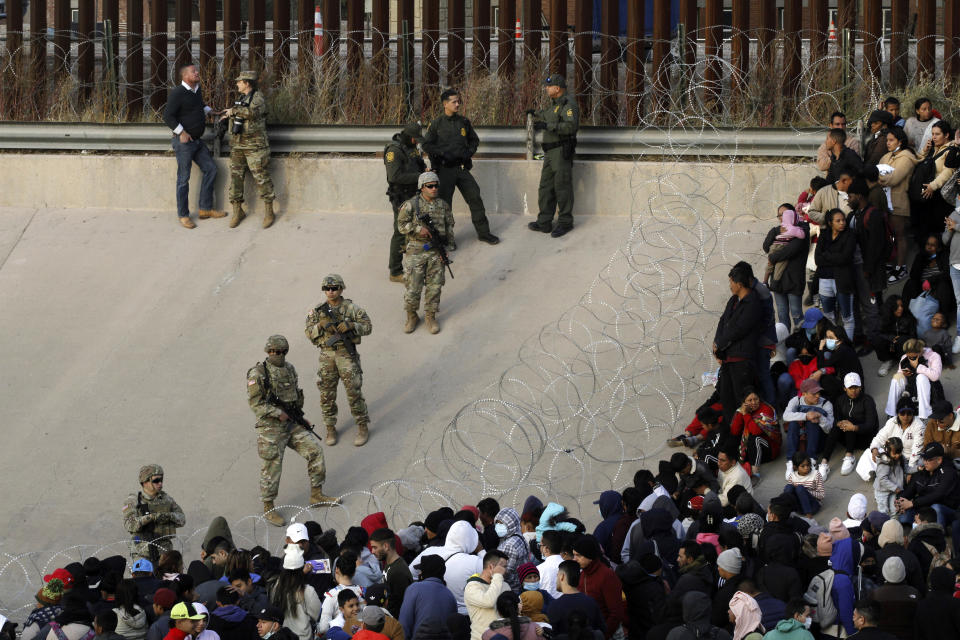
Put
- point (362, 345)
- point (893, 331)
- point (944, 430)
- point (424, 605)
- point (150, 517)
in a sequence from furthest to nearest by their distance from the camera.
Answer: point (362, 345) < point (893, 331) < point (944, 430) < point (150, 517) < point (424, 605)

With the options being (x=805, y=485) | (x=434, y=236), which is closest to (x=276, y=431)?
(x=434, y=236)

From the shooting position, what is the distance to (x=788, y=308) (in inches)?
506

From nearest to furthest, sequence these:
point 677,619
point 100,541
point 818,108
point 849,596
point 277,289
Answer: point 677,619 < point 849,596 < point 100,541 < point 277,289 < point 818,108

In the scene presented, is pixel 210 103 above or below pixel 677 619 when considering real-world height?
above

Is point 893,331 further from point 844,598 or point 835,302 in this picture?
point 844,598

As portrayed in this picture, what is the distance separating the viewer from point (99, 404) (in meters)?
12.7

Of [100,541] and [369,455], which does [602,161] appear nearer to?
[369,455]

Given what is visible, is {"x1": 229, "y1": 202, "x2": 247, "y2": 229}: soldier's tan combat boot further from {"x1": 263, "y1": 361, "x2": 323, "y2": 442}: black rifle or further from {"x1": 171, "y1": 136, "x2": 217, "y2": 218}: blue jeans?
{"x1": 263, "y1": 361, "x2": 323, "y2": 442}: black rifle

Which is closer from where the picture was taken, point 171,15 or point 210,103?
point 210,103

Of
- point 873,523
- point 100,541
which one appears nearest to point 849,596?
point 873,523

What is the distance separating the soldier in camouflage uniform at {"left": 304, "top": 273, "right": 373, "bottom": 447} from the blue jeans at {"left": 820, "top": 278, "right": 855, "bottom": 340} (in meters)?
3.78

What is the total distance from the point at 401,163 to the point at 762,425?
14.6 ft

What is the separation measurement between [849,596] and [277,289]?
680cm

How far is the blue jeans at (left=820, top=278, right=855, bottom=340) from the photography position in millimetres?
12344
